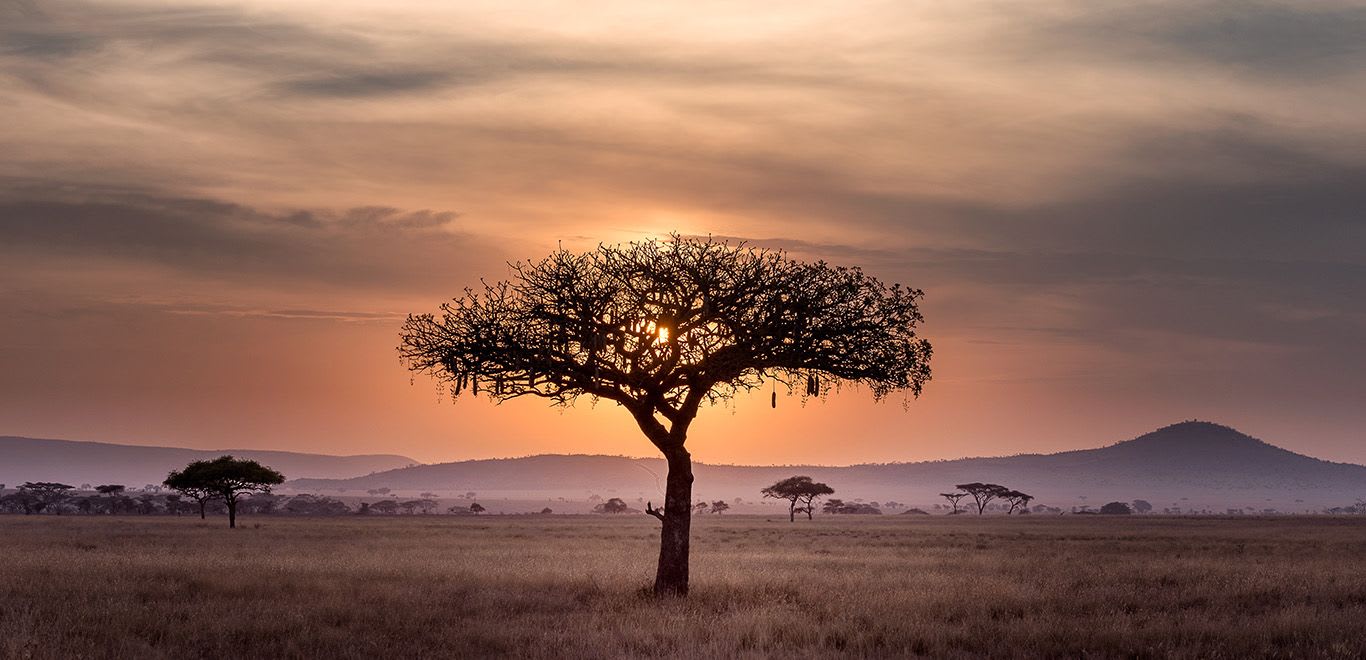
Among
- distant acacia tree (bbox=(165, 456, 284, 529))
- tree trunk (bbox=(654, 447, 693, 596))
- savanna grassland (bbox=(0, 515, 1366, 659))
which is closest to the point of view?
savanna grassland (bbox=(0, 515, 1366, 659))

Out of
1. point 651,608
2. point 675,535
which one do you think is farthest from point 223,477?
point 651,608

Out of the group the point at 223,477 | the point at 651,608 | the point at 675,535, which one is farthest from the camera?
the point at 223,477

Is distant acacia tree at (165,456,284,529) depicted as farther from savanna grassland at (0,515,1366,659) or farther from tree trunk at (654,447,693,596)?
tree trunk at (654,447,693,596)

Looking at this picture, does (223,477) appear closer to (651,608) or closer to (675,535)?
(675,535)

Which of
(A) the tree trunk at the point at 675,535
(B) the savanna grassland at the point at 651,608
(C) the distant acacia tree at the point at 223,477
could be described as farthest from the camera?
(C) the distant acacia tree at the point at 223,477

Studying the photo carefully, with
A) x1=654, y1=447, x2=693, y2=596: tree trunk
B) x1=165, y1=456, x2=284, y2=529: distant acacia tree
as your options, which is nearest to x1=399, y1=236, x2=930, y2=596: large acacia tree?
x1=654, y1=447, x2=693, y2=596: tree trunk

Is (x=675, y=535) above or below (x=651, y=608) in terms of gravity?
above

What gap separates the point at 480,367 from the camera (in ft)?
95.3

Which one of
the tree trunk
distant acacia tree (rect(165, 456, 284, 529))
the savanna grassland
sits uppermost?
distant acacia tree (rect(165, 456, 284, 529))

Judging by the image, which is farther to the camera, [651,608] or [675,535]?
[675,535]

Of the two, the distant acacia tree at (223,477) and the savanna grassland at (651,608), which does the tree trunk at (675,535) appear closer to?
the savanna grassland at (651,608)

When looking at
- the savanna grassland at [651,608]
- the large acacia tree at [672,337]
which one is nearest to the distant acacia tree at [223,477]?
the savanna grassland at [651,608]

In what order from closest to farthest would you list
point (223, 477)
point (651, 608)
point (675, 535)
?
1. point (651, 608)
2. point (675, 535)
3. point (223, 477)

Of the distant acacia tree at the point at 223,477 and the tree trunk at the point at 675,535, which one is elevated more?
the distant acacia tree at the point at 223,477
